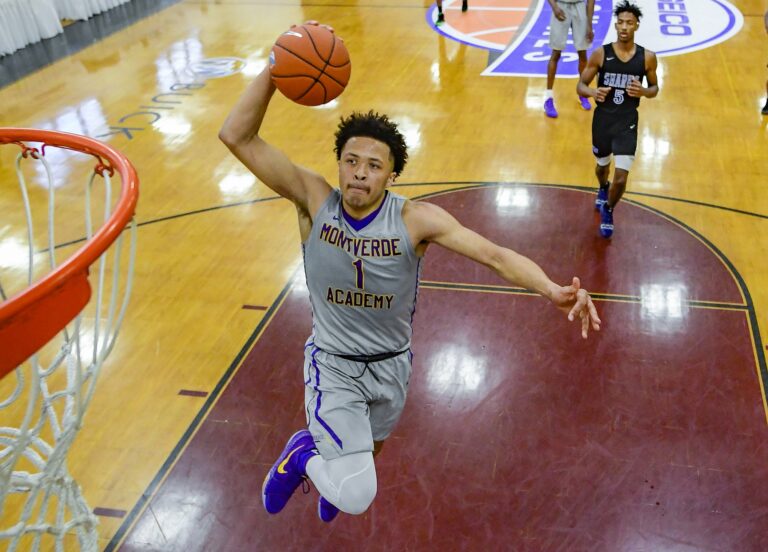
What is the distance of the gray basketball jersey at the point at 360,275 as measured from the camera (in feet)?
10.5

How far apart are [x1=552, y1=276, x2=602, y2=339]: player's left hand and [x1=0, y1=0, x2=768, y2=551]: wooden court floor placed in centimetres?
147

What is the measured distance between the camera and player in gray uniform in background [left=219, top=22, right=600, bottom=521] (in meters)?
3.15

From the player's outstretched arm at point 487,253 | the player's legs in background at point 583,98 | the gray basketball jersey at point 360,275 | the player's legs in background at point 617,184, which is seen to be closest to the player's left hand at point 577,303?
the player's outstretched arm at point 487,253

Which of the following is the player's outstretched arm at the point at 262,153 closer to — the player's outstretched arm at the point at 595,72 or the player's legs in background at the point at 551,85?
the player's outstretched arm at the point at 595,72

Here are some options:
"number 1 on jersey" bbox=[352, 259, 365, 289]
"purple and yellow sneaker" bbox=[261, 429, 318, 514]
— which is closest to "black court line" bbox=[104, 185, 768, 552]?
"purple and yellow sneaker" bbox=[261, 429, 318, 514]

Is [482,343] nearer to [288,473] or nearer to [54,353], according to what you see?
[288,473]

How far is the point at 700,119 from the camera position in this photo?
338 inches

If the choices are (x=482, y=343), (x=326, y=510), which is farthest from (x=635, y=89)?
(x=326, y=510)

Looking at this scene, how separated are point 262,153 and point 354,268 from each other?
64 cm

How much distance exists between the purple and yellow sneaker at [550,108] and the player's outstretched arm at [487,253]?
19.9 ft

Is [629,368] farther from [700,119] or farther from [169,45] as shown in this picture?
[169,45]

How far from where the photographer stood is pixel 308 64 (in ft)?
10.9

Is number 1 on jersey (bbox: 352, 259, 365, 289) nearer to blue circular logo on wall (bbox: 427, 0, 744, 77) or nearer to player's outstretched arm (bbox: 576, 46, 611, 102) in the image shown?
player's outstretched arm (bbox: 576, 46, 611, 102)

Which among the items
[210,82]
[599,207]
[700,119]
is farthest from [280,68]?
[210,82]
